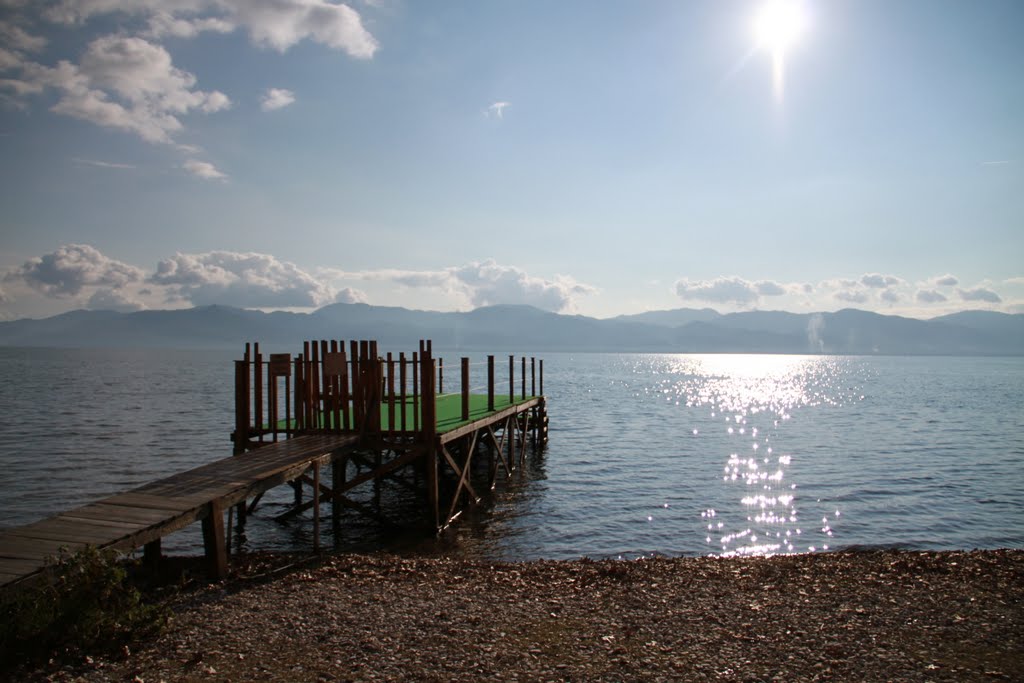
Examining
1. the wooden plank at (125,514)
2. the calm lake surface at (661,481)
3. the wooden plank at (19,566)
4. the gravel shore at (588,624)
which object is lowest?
the calm lake surface at (661,481)

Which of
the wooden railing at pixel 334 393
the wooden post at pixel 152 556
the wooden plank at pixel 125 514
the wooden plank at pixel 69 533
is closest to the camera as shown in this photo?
the wooden plank at pixel 69 533

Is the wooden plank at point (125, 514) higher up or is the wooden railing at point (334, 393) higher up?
the wooden railing at point (334, 393)

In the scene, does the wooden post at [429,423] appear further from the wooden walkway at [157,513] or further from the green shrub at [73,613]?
the green shrub at [73,613]

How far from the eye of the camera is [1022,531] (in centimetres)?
1775

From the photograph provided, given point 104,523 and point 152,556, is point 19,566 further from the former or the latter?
point 152,556

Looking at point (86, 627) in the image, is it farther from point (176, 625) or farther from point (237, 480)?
point (237, 480)

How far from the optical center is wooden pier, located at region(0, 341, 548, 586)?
9.10 metres

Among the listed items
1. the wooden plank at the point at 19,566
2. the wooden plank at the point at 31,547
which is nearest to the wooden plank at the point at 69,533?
the wooden plank at the point at 31,547

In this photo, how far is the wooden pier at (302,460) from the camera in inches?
358

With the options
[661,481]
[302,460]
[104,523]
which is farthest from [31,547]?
[661,481]

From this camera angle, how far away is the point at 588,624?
28.8 ft

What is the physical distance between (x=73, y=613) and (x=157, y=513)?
2.49 metres

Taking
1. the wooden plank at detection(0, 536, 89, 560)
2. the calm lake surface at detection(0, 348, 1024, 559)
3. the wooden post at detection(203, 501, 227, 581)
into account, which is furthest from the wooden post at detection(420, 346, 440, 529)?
the wooden plank at detection(0, 536, 89, 560)

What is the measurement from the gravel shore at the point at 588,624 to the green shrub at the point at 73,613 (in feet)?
1.06
